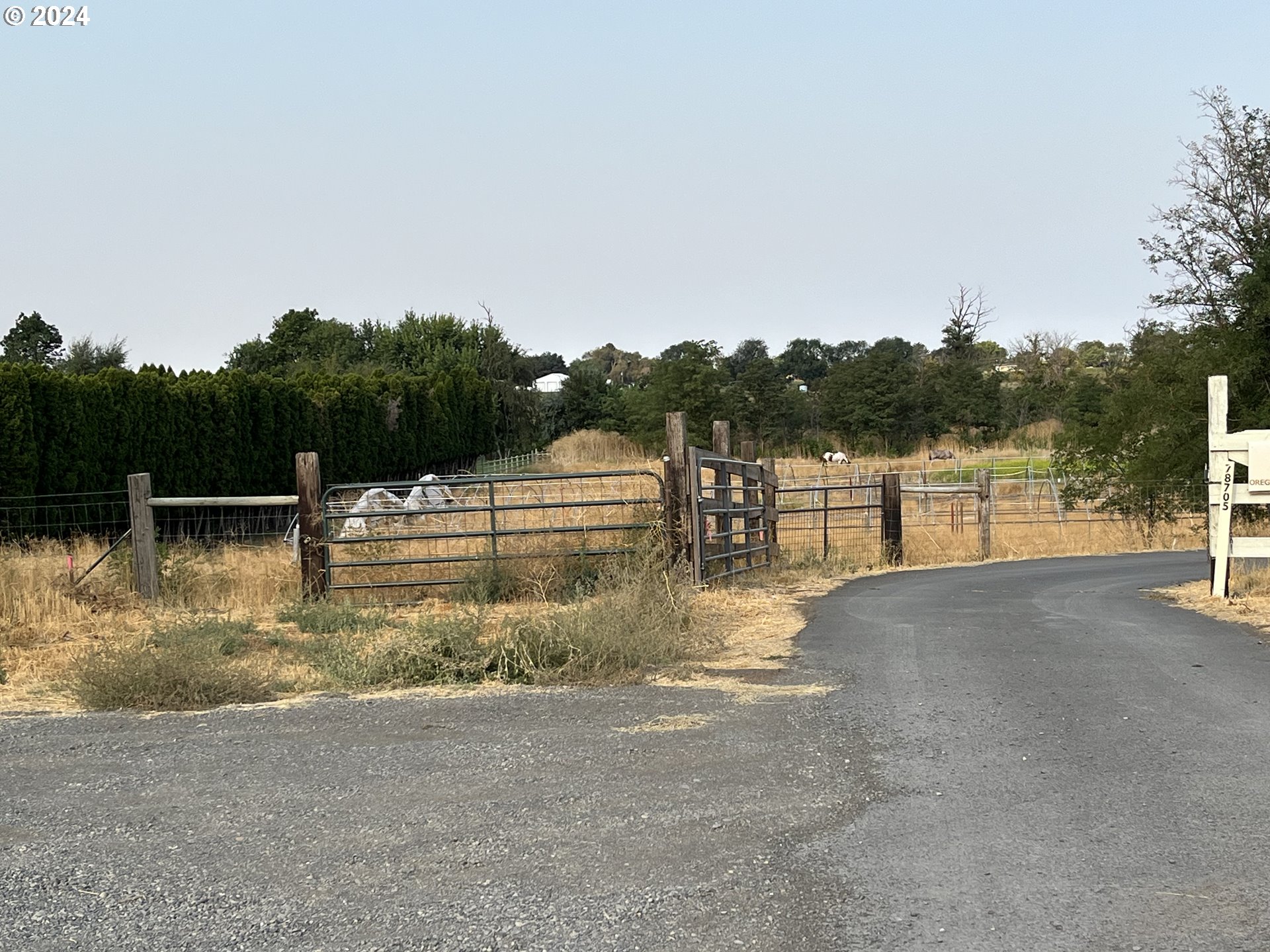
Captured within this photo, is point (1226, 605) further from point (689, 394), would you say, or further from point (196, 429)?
point (689, 394)

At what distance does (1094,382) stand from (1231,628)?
58708 millimetres

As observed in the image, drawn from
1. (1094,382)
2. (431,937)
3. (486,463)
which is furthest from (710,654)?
(1094,382)

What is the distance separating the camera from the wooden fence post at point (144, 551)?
13.8 meters

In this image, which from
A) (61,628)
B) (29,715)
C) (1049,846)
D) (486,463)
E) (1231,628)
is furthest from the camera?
(486,463)

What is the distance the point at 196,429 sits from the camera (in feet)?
98.8

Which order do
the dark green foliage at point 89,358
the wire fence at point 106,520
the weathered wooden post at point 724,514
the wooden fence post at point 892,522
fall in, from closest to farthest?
the weathered wooden post at point 724,514
the wire fence at point 106,520
the wooden fence post at point 892,522
the dark green foliage at point 89,358

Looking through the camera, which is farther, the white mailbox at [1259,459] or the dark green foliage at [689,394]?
the dark green foliage at [689,394]

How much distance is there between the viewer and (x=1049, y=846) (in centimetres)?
456

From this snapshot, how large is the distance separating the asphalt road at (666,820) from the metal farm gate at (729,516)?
6354 mm

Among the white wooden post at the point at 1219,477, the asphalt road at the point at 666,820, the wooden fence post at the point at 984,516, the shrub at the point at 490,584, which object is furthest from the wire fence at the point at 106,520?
the wooden fence post at the point at 984,516

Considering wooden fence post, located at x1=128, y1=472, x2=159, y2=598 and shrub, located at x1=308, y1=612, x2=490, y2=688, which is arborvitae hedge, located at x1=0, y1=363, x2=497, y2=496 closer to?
wooden fence post, located at x1=128, y1=472, x2=159, y2=598

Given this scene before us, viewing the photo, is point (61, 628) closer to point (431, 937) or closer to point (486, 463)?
point (431, 937)

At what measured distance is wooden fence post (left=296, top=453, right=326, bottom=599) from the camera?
46.2ft

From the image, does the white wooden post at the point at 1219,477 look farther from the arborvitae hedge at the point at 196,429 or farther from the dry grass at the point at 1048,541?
the arborvitae hedge at the point at 196,429
